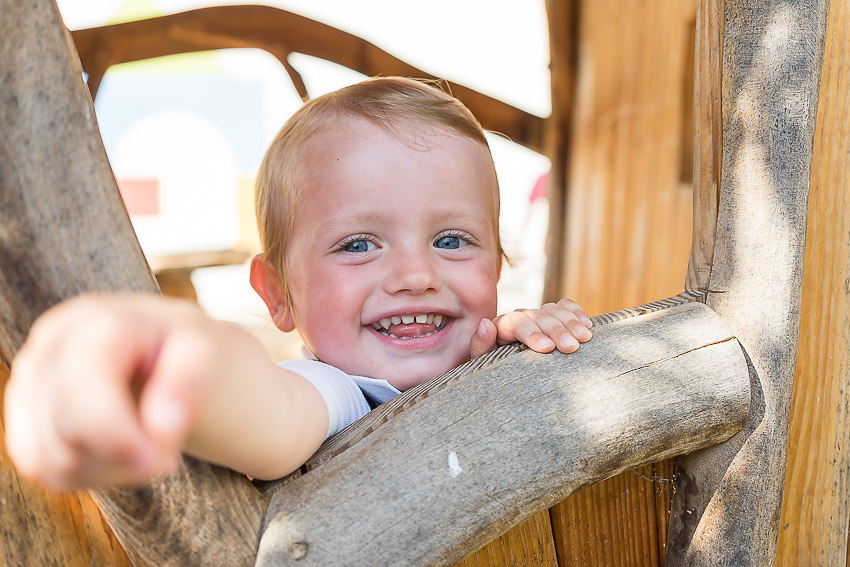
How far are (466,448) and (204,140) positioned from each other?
12315 millimetres

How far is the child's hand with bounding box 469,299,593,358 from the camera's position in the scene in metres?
0.96

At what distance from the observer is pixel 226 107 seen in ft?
40.3

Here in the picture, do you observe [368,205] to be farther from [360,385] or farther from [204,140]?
[204,140]

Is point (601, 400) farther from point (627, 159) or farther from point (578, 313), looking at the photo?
point (627, 159)

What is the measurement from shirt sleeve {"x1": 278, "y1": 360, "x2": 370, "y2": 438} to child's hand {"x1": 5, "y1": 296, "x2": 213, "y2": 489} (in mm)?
471

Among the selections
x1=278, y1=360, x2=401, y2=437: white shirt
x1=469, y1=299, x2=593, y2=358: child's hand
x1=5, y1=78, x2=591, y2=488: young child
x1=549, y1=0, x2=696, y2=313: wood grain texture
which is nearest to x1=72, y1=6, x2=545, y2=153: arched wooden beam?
x1=549, y1=0, x2=696, y2=313: wood grain texture

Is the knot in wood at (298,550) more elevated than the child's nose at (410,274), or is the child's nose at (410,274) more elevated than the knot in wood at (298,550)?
the child's nose at (410,274)

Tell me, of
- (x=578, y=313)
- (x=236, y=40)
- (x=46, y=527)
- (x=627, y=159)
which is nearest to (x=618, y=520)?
(x=578, y=313)

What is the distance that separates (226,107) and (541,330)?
1214cm

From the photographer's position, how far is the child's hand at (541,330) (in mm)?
956

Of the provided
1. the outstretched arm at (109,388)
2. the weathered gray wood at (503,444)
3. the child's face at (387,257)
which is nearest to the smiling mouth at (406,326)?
the child's face at (387,257)

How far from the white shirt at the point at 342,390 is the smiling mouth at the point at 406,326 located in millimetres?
101

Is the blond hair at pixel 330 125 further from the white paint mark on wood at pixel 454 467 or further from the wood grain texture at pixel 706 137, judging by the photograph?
the white paint mark on wood at pixel 454 467

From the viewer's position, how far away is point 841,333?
120cm
